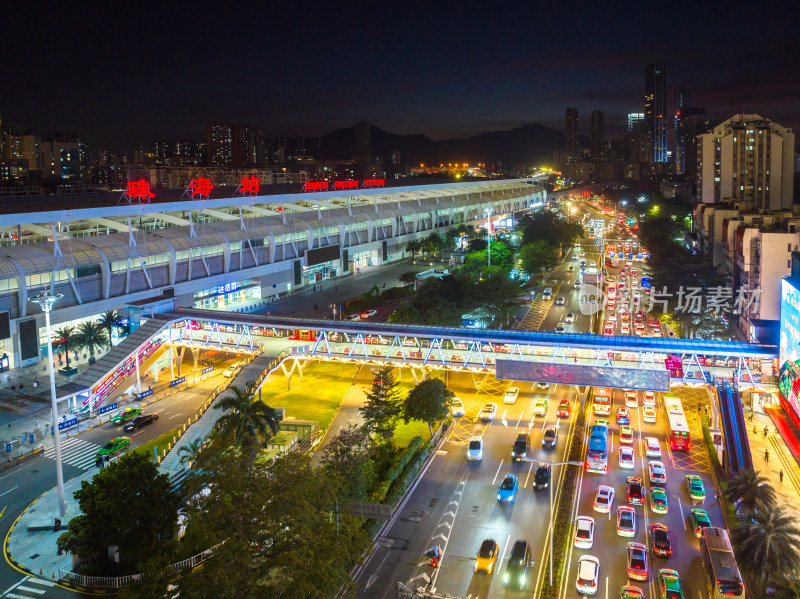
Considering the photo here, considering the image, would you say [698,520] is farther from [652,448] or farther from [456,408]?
[456,408]

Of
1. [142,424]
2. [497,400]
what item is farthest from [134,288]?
[497,400]

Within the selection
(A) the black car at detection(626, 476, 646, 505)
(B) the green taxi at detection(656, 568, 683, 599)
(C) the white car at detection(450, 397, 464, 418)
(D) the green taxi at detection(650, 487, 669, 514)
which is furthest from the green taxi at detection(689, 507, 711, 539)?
(C) the white car at detection(450, 397, 464, 418)

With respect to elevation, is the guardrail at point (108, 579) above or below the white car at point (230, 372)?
below

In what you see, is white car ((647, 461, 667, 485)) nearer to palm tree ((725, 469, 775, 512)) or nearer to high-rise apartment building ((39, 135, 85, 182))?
palm tree ((725, 469, 775, 512))

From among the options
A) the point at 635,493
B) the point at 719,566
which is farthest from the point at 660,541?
the point at 635,493

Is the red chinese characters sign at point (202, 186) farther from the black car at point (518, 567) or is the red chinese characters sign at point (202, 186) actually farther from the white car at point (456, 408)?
the black car at point (518, 567)

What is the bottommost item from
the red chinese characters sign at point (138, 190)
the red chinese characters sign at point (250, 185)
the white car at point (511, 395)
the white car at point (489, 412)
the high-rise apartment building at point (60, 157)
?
the white car at point (489, 412)

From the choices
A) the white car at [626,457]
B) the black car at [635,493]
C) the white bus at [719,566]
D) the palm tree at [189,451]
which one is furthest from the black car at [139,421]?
the white bus at [719,566]
